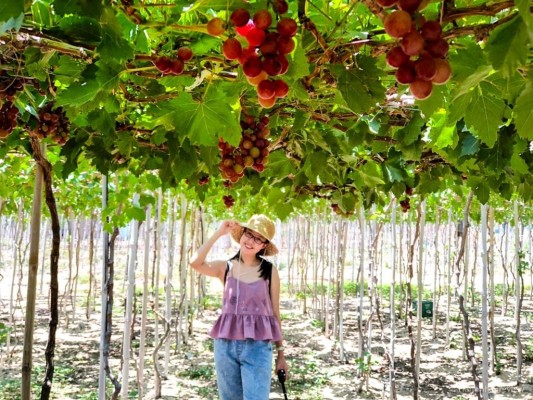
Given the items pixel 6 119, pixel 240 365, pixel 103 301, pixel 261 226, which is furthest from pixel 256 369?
pixel 6 119

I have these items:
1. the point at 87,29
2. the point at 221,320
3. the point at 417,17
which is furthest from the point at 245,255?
the point at 417,17

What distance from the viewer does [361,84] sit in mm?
1280

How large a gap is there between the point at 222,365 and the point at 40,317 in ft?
29.2

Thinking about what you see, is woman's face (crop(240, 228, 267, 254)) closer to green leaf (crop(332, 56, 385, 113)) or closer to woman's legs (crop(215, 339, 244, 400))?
woman's legs (crop(215, 339, 244, 400))

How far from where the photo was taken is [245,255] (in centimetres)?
342

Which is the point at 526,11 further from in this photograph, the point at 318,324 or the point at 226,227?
the point at 318,324

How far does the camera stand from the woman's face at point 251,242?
3375mm

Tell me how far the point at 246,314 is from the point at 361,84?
225 cm

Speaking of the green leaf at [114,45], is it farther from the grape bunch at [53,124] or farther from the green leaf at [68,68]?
the grape bunch at [53,124]

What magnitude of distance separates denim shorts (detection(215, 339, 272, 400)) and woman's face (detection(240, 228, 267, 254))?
592mm

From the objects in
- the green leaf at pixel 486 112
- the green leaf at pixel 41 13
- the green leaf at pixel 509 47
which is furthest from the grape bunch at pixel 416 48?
the green leaf at pixel 41 13

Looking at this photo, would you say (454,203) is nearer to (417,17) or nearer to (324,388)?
(324,388)

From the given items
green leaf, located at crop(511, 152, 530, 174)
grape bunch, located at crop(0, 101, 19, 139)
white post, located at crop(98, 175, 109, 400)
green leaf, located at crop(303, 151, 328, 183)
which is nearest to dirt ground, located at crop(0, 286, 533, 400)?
white post, located at crop(98, 175, 109, 400)

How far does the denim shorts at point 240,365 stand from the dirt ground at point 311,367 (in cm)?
269
